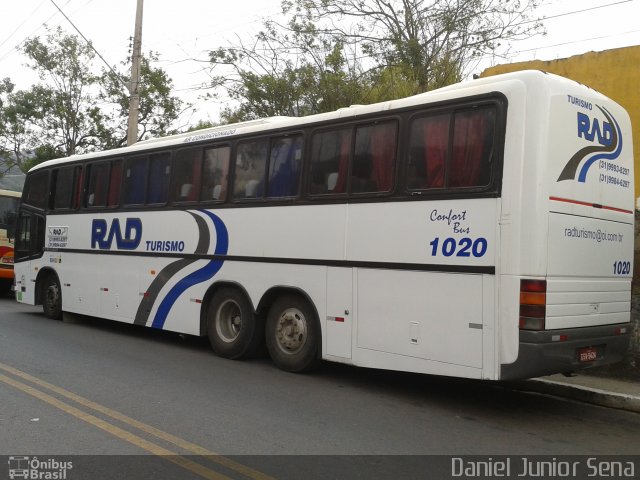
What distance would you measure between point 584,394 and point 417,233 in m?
2.73

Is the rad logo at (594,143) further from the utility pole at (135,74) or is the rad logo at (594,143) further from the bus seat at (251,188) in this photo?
the utility pole at (135,74)

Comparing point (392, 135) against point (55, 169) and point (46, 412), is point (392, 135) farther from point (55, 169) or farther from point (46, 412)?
point (55, 169)

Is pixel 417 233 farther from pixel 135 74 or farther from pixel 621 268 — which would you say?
pixel 135 74

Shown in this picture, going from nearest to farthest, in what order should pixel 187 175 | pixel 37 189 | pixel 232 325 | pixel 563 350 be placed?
pixel 563 350 → pixel 232 325 → pixel 187 175 → pixel 37 189

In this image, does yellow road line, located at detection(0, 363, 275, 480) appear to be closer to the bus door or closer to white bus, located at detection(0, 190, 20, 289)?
the bus door

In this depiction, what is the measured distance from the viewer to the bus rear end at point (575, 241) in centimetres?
590

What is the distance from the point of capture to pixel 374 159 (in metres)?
7.33

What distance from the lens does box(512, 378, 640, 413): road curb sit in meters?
6.94

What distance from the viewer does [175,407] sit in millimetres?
6418

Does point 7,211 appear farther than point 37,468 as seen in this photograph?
Yes

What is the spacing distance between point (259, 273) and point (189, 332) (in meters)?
1.88

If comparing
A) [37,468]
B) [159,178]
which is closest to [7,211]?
[159,178]

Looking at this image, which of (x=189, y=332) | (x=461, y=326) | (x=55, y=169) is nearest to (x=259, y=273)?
(x=189, y=332)

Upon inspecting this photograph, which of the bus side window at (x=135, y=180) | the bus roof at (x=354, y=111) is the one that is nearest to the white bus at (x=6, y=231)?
the bus roof at (x=354, y=111)
